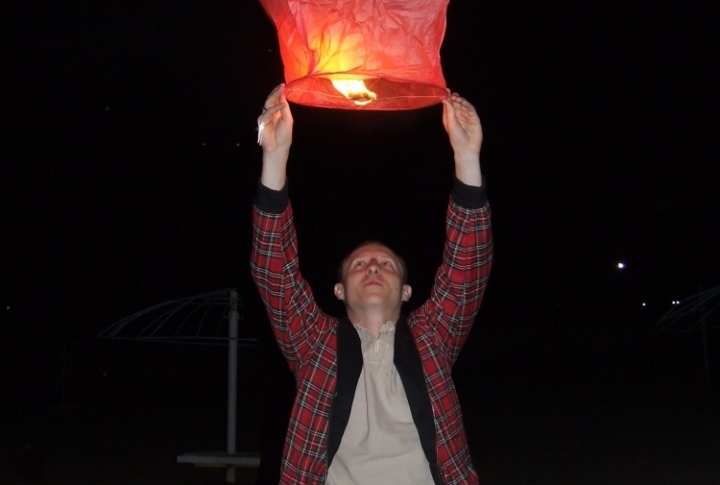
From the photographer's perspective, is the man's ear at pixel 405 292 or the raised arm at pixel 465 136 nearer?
the raised arm at pixel 465 136

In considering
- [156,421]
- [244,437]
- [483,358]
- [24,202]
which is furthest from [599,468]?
[24,202]

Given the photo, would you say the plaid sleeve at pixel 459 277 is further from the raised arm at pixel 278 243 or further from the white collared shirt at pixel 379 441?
the raised arm at pixel 278 243

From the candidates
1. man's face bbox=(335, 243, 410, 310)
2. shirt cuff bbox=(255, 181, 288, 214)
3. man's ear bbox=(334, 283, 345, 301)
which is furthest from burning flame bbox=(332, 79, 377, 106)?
man's ear bbox=(334, 283, 345, 301)

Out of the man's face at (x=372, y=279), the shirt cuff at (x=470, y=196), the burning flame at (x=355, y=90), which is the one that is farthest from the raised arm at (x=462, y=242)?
the burning flame at (x=355, y=90)

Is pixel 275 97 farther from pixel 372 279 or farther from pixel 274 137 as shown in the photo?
pixel 372 279

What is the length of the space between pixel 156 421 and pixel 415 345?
29.8 ft

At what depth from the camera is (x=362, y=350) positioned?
2215 millimetres

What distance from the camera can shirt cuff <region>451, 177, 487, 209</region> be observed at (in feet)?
7.42

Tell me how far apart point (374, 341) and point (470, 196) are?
460mm

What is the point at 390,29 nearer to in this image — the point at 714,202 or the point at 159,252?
the point at 159,252

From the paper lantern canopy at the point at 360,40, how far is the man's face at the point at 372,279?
46 centimetres

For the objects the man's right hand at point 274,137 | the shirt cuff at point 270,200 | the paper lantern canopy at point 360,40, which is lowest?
the shirt cuff at point 270,200

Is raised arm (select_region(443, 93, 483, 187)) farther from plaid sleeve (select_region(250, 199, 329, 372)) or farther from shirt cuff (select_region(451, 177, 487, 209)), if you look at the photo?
plaid sleeve (select_region(250, 199, 329, 372))

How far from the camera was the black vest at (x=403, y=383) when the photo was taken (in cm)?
208
